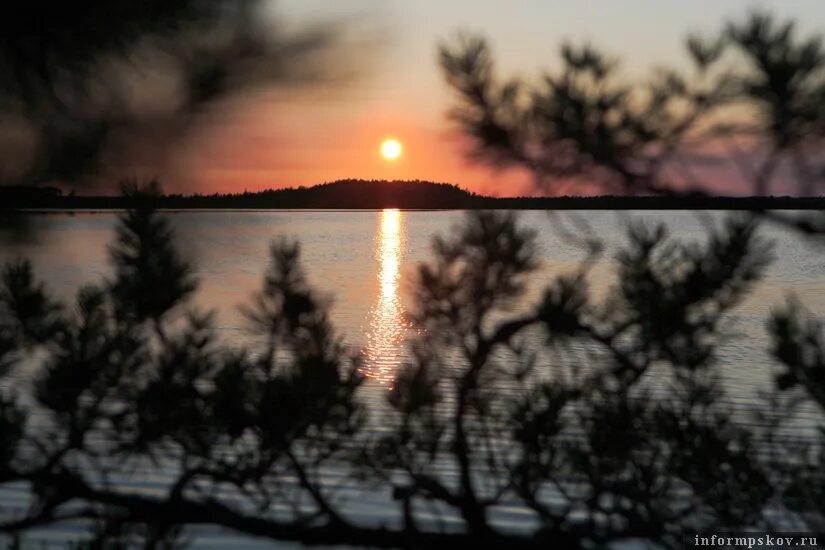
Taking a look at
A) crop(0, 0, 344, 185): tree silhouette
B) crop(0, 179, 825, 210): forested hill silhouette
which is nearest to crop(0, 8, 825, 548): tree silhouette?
crop(0, 179, 825, 210): forested hill silhouette

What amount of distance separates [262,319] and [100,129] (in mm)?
893

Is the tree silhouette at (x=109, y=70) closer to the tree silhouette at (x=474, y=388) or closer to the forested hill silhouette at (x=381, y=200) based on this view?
the forested hill silhouette at (x=381, y=200)

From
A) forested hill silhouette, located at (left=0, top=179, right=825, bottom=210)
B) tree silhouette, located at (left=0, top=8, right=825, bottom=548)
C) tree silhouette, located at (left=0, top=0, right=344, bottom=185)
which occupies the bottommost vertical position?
tree silhouette, located at (left=0, top=8, right=825, bottom=548)

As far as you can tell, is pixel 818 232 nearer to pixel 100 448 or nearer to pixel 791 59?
pixel 791 59

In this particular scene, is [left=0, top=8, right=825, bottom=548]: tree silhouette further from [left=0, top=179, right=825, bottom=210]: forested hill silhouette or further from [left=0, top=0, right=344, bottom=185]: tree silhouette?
[left=0, top=0, right=344, bottom=185]: tree silhouette

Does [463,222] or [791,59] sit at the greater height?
[791,59]

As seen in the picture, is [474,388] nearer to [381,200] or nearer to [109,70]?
[381,200]

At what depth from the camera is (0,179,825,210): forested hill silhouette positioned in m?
1.08

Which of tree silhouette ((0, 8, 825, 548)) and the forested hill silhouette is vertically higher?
the forested hill silhouette

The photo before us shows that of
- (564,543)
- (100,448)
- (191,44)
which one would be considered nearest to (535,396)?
(564,543)

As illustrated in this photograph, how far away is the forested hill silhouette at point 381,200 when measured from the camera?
1.08m

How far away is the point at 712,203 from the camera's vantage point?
148 centimetres

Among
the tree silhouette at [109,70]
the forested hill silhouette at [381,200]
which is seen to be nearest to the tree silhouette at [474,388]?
→ the forested hill silhouette at [381,200]

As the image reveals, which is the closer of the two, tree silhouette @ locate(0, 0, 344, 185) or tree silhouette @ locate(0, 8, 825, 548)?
tree silhouette @ locate(0, 0, 344, 185)
